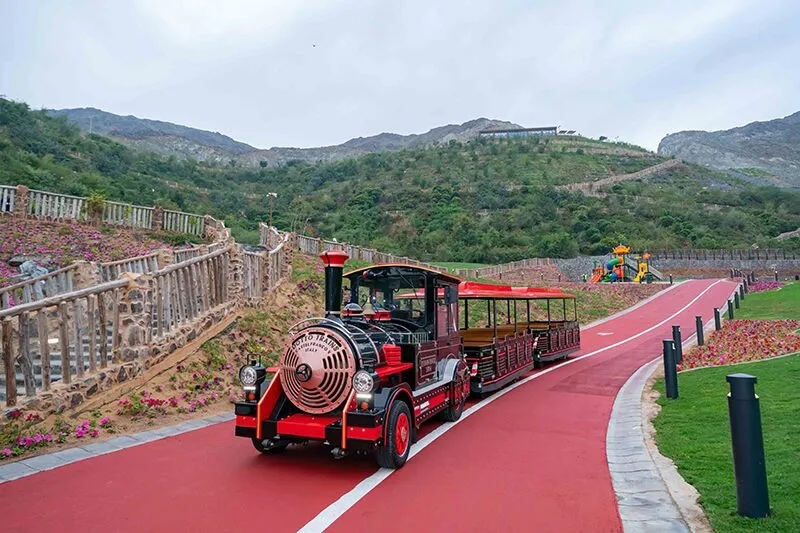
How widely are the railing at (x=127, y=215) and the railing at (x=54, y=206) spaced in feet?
3.13

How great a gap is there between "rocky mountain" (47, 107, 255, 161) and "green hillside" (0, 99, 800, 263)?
47663 millimetres

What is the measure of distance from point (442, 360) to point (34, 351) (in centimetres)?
677

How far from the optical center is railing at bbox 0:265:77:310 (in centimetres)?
873

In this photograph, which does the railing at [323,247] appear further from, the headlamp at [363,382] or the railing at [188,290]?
the headlamp at [363,382]

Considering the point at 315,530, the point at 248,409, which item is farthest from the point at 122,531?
the point at 248,409

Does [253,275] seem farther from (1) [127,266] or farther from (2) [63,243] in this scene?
(2) [63,243]

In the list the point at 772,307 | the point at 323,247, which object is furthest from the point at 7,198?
the point at 772,307

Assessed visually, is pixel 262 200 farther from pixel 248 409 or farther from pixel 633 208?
pixel 248 409

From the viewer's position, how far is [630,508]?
Answer: 4.36m

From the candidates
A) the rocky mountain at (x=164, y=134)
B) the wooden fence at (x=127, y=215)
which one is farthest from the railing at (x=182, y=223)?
the rocky mountain at (x=164, y=134)

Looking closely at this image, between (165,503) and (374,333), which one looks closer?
(165,503)

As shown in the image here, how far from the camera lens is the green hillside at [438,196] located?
48.1 m

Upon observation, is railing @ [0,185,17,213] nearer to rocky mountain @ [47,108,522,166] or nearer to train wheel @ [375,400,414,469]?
train wheel @ [375,400,414,469]

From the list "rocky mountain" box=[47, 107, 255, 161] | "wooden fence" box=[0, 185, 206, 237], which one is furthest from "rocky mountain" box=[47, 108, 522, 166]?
"wooden fence" box=[0, 185, 206, 237]
